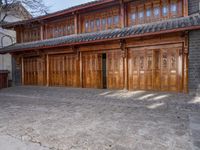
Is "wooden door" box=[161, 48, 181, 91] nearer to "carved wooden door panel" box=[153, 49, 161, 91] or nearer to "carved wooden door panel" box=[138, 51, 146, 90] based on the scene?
"carved wooden door panel" box=[153, 49, 161, 91]

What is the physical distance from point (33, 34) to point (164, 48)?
394 inches

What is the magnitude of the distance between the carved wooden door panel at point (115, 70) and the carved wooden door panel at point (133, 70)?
1.46ft

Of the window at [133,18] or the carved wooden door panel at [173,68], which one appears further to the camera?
the window at [133,18]

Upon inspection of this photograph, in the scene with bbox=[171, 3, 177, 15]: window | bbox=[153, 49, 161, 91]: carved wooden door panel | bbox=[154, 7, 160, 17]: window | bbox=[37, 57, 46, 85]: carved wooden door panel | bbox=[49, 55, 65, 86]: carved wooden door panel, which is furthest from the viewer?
bbox=[37, 57, 46, 85]: carved wooden door panel

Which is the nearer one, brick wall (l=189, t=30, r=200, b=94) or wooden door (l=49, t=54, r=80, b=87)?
brick wall (l=189, t=30, r=200, b=94)

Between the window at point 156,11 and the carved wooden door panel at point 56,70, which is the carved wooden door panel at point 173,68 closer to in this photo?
the window at point 156,11

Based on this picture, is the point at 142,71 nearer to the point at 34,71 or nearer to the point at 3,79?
the point at 34,71

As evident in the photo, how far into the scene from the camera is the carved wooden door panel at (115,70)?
31.4 feet

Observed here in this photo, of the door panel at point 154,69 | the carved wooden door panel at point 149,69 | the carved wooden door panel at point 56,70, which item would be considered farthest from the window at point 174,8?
the carved wooden door panel at point 56,70

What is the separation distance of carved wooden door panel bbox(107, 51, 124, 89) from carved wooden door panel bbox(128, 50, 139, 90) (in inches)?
17.5

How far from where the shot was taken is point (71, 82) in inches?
445

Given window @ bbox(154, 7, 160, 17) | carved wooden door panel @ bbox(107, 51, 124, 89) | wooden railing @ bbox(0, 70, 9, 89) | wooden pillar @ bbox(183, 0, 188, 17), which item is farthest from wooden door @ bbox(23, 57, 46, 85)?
wooden pillar @ bbox(183, 0, 188, 17)

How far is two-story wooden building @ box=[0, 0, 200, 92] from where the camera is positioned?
7.92 m

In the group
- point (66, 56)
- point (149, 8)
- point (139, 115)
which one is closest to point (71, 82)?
point (66, 56)
